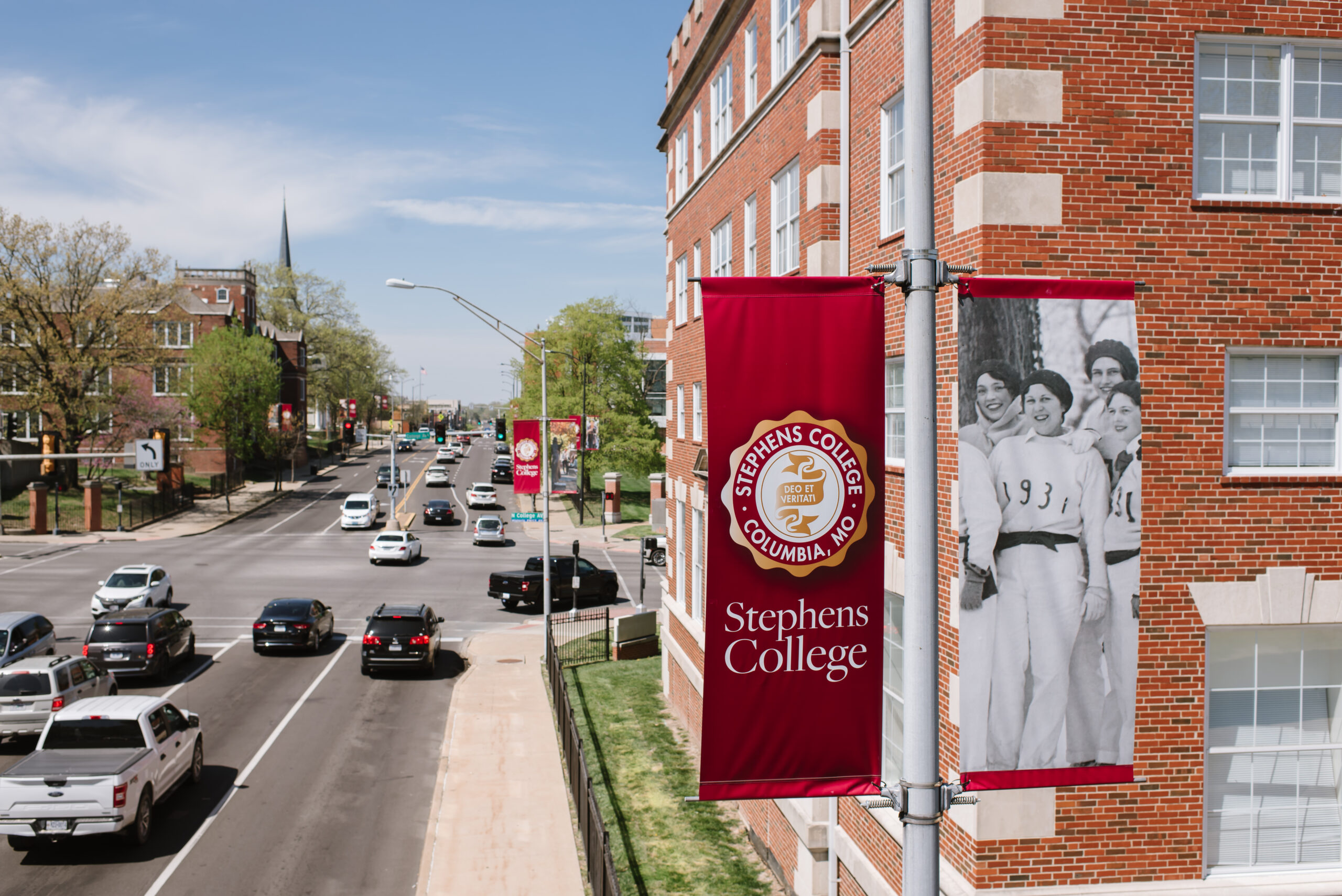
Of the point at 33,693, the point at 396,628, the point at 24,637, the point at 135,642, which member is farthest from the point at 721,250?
the point at 24,637

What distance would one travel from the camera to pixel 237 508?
2699 inches

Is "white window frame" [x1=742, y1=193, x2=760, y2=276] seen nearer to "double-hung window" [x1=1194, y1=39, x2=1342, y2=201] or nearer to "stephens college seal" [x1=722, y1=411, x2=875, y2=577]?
"double-hung window" [x1=1194, y1=39, x2=1342, y2=201]

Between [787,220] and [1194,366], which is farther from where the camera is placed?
[787,220]

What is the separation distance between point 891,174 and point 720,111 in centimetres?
867

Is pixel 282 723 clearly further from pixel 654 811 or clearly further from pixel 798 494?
pixel 798 494

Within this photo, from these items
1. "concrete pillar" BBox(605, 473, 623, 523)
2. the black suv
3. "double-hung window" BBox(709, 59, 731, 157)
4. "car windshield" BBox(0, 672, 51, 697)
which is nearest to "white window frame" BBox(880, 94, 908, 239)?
"double-hung window" BBox(709, 59, 731, 157)

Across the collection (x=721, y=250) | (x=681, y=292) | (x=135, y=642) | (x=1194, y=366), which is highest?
(x=721, y=250)

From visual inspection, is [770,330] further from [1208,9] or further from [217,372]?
[217,372]

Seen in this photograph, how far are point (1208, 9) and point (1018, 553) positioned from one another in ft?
19.9

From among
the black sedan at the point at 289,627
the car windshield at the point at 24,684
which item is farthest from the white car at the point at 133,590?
the car windshield at the point at 24,684

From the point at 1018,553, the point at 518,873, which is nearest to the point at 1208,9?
the point at 1018,553

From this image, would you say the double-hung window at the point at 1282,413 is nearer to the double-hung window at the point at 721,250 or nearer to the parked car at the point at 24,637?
the double-hung window at the point at 721,250

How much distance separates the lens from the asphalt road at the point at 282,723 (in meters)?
13.8

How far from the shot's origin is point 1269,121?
366 inches
